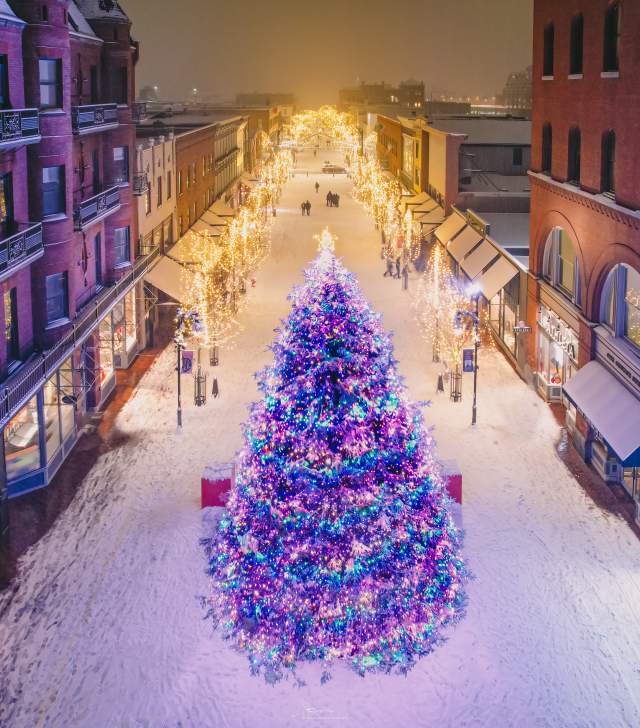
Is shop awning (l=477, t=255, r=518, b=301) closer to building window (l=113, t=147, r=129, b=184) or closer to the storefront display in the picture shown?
the storefront display

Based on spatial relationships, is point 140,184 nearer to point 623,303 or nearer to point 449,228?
point 623,303

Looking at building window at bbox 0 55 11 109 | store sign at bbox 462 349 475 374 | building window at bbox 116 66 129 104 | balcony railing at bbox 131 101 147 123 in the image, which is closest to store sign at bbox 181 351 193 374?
store sign at bbox 462 349 475 374

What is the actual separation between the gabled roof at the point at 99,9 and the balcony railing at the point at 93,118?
11.6 ft

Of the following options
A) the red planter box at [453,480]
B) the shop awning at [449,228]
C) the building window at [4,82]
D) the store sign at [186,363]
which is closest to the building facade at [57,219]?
Result: the building window at [4,82]

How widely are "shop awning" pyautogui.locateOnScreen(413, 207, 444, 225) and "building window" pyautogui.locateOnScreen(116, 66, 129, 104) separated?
26.7 meters

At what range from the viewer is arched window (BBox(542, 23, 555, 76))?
1178 inches

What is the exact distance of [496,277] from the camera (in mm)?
36406

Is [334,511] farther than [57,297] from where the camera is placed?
No

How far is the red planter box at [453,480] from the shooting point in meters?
21.4

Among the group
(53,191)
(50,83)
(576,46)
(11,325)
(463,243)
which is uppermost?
(576,46)

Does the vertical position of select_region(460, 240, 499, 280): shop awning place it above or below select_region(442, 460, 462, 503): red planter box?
above

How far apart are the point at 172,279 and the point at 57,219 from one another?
13.9 m

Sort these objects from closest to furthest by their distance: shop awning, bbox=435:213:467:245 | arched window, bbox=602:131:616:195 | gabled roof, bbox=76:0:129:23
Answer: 1. arched window, bbox=602:131:616:195
2. gabled roof, bbox=76:0:129:23
3. shop awning, bbox=435:213:467:245

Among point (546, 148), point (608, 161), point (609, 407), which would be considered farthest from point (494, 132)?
point (609, 407)
